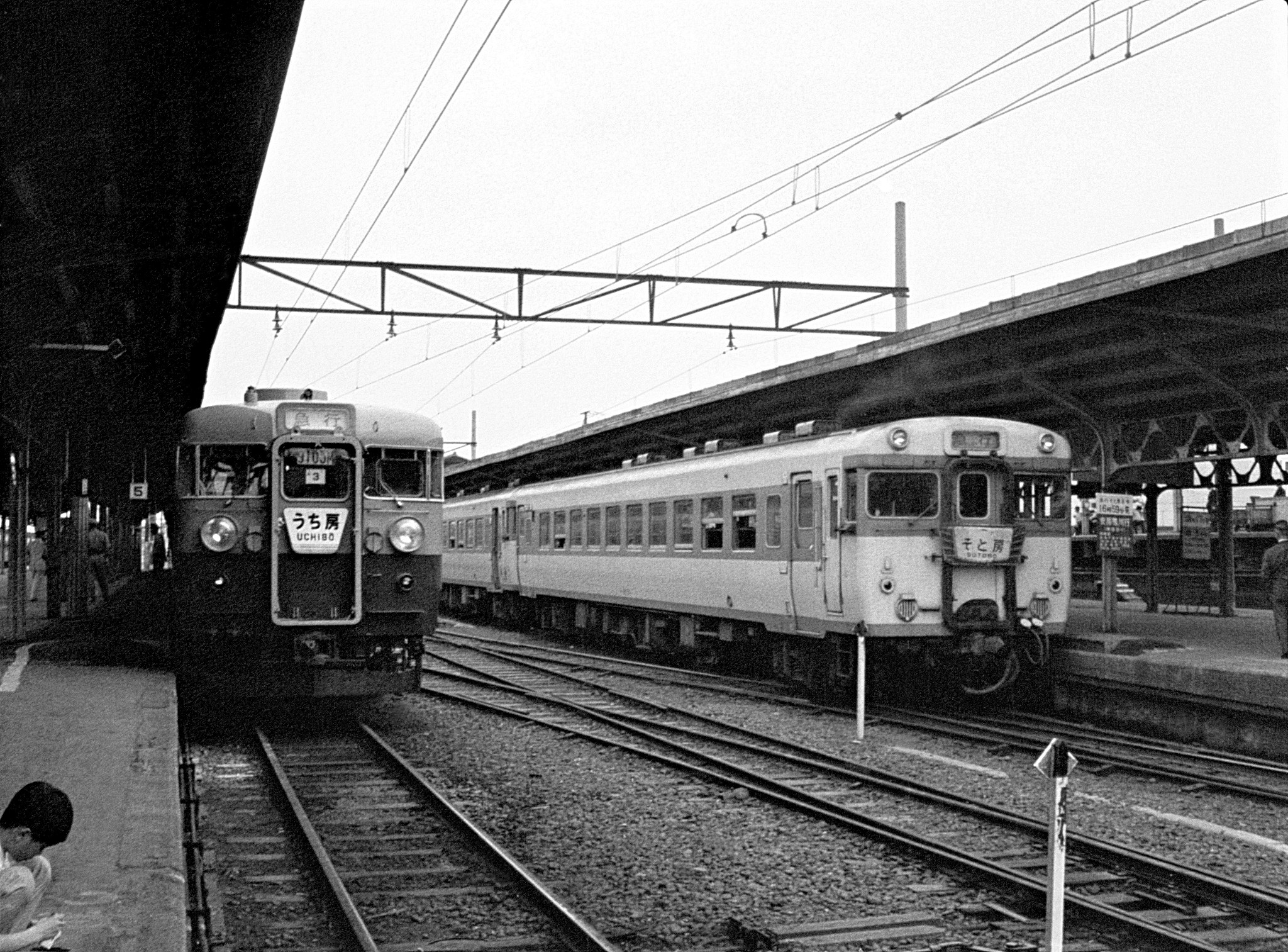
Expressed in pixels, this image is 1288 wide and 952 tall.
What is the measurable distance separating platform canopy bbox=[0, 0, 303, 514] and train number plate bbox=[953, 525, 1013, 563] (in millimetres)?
7283

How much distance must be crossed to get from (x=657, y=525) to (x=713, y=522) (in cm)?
207

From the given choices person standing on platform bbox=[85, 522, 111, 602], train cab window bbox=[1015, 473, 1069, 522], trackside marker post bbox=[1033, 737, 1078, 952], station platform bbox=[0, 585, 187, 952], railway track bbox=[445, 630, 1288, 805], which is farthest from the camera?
person standing on platform bbox=[85, 522, 111, 602]

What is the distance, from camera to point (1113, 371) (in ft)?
51.2

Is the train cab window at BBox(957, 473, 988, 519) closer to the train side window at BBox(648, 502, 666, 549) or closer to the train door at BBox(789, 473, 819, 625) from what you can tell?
the train door at BBox(789, 473, 819, 625)

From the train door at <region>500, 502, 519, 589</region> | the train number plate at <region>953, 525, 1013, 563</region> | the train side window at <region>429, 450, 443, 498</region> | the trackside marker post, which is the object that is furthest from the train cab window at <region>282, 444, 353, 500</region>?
the train door at <region>500, 502, 519, 589</region>

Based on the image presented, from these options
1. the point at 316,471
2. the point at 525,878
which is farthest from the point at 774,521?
the point at 525,878

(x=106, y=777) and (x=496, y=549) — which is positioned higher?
(x=496, y=549)

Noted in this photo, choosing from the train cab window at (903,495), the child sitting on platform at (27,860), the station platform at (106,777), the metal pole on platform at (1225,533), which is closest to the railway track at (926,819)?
the train cab window at (903,495)

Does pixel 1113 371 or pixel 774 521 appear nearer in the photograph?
pixel 1113 371

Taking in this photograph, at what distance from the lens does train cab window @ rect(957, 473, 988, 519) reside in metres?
14.2

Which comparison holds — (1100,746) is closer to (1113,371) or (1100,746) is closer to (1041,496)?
(1041,496)

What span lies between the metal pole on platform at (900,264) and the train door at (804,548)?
6.83 meters

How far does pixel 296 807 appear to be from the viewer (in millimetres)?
9070

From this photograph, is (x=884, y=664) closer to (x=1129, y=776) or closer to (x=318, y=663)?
(x=1129, y=776)
